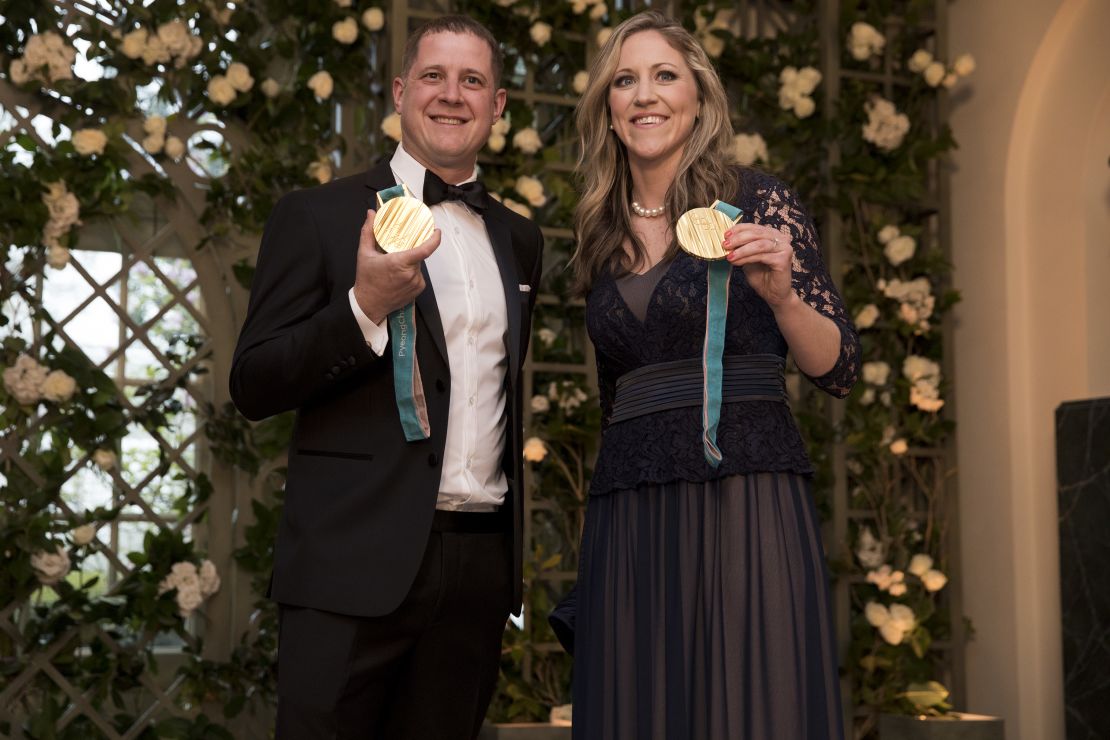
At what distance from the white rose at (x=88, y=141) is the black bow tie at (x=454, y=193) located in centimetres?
164

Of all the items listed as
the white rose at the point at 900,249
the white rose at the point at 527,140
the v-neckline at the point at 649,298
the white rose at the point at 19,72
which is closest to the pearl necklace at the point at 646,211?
the v-neckline at the point at 649,298

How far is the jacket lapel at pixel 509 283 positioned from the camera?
86.2 inches

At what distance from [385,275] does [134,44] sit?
6.92ft

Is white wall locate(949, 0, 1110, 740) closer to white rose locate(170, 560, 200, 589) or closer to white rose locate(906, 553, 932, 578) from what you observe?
white rose locate(906, 553, 932, 578)

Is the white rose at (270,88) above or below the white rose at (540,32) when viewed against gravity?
below

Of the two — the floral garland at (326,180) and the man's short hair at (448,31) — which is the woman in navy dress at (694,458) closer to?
the man's short hair at (448,31)

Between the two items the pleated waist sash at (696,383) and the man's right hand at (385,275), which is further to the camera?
the pleated waist sash at (696,383)

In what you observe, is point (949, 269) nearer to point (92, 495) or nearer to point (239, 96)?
point (239, 96)

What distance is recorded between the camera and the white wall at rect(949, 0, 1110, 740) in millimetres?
3984

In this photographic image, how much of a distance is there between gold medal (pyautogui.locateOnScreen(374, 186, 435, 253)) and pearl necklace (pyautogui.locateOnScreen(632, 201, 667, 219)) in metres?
0.47

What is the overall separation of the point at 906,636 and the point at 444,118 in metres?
2.57

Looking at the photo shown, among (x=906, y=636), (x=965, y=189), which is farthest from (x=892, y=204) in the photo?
(x=906, y=636)

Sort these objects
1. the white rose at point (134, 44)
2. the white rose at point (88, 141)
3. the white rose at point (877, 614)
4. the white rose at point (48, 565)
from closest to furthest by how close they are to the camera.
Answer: the white rose at point (48, 565) → the white rose at point (88, 141) → the white rose at point (134, 44) → the white rose at point (877, 614)

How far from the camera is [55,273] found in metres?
3.62
